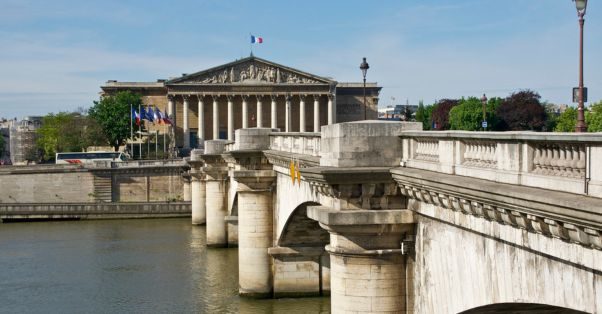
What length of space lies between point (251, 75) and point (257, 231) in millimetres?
106834

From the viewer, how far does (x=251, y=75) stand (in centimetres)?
14112

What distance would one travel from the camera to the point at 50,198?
93812mm

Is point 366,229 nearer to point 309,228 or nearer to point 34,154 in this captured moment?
point 309,228

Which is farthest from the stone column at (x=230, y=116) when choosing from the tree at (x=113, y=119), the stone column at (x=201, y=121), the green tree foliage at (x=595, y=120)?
the green tree foliage at (x=595, y=120)

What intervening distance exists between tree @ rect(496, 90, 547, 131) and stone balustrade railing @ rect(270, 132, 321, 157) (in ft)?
163

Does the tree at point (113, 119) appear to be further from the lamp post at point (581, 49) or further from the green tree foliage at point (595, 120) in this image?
the lamp post at point (581, 49)

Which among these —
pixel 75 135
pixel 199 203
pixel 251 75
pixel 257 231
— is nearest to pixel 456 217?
pixel 257 231

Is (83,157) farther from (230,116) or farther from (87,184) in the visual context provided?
(230,116)

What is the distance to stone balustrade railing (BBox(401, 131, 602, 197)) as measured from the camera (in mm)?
9625

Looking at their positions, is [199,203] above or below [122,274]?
above

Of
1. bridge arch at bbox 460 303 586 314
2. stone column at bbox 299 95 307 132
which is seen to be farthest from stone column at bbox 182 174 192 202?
bridge arch at bbox 460 303 586 314

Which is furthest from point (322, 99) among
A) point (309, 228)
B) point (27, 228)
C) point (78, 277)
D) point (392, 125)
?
point (392, 125)

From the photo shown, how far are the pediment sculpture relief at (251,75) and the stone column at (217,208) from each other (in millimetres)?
84861

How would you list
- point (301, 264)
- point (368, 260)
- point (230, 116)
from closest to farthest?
point (368, 260)
point (301, 264)
point (230, 116)
